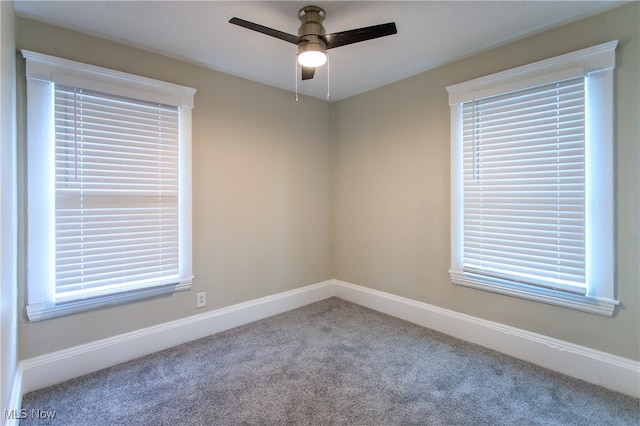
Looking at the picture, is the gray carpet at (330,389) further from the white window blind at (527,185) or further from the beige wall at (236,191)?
the white window blind at (527,185)

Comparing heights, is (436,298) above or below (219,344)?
above

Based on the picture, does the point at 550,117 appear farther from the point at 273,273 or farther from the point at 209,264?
the point at 209,264

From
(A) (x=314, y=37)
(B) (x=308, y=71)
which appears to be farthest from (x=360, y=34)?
(B) (x=308, y=71)

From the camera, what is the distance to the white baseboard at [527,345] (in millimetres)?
1922

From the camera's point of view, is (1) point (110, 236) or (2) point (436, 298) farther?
(2) point (436, 298)

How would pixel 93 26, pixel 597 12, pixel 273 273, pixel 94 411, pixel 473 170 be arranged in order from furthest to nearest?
pixel 273 273 < pixel 473 170 < pixel 93 26 < pixel 597 12 < pixel 94 411

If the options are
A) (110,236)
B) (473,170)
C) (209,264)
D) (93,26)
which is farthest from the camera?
(209,264)

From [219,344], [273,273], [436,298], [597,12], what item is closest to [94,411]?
[219,344]

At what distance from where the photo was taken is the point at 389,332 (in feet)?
9.19

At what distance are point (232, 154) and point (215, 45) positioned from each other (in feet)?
3.06

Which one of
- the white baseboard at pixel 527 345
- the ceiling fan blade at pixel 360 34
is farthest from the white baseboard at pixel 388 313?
the ceiling fan blade at pixel 360 34

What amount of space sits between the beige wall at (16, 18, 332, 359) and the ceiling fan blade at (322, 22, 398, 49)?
1368 mm

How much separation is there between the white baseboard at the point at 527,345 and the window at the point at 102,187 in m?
2.12

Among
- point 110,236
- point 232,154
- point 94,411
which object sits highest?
point 232,154
